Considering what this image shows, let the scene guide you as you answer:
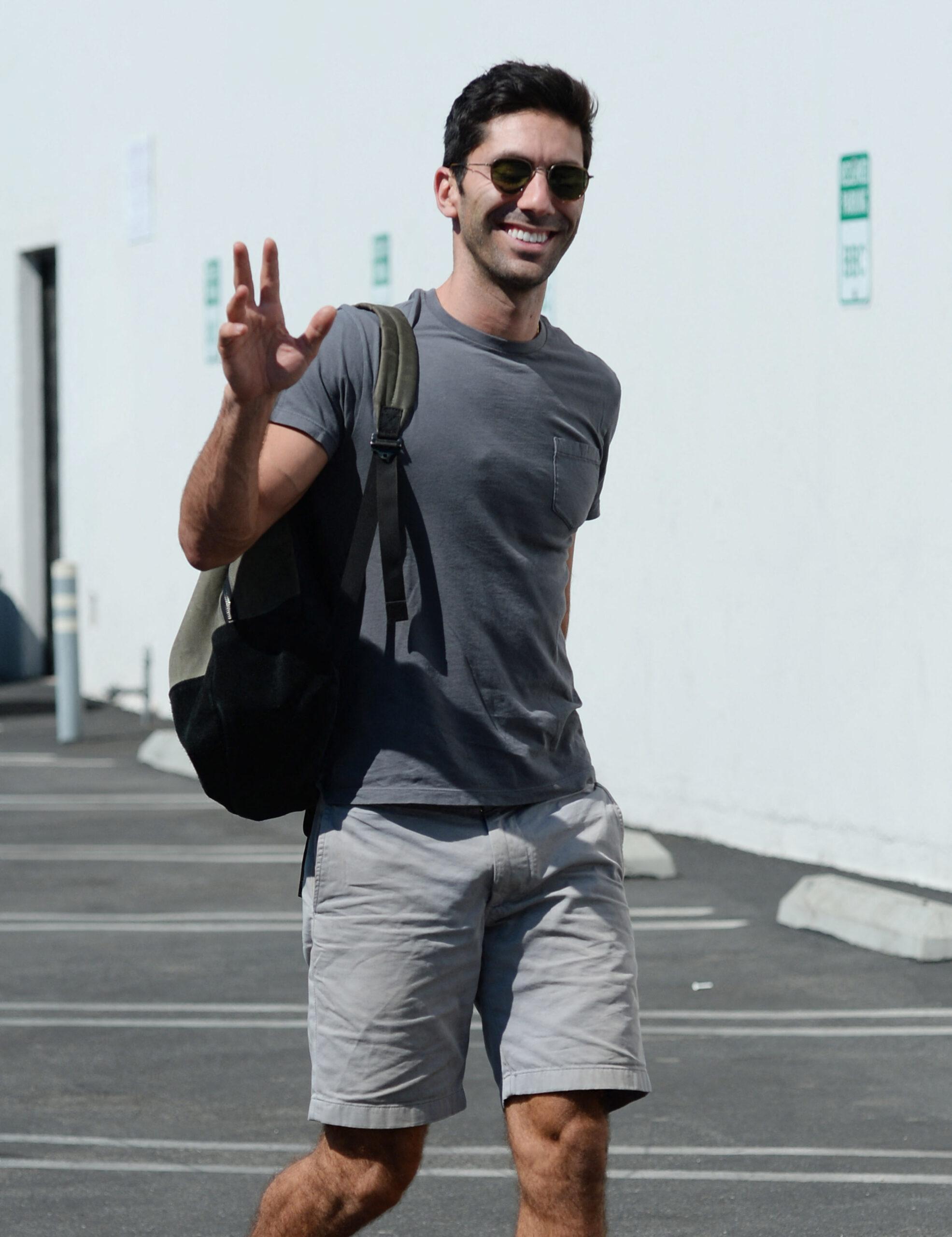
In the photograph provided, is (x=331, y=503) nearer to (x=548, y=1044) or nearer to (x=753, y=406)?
(x=548, y=1044)

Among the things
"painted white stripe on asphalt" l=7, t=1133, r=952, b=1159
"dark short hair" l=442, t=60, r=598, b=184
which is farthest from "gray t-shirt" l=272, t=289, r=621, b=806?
"painted white stripe on asphalt" l=7, t=1133, r=952, b=1159

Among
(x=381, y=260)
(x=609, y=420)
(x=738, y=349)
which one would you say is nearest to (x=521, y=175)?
(x=609, y=420)

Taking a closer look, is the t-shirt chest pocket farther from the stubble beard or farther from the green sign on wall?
the green sign on wall

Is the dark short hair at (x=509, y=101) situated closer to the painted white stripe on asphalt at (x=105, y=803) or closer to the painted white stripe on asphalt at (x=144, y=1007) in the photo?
the painted white stripe on asphalt at (x=144, y=1007)

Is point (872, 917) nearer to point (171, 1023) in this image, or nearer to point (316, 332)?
point (171, 1023)

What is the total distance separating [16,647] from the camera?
64.6 feet

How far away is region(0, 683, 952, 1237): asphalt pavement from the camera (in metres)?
4.89

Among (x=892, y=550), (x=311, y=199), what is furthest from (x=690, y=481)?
(x=311, y=199)

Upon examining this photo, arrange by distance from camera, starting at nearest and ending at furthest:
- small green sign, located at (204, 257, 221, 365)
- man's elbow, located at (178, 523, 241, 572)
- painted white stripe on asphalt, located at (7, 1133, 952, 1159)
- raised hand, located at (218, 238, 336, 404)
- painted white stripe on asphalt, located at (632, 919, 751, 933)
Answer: raised hand, located at (218, 238, 336, 404), man's elbow, located at (178, 523, 241, 572), painted white stripe on asphalt, located at (7, 1133, 952, 1159), painted white stripe on asphalt, located at (632, 919, 751, 933), small green sign, located at (204, 257, 221, 365)

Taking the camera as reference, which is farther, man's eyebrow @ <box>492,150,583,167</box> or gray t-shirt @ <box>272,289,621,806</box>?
man's eyebrow @ <box>492,150,583,167</box>

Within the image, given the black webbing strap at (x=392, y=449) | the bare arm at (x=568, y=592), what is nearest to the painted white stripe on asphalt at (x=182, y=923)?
the bare arm at (x=568, y=592)

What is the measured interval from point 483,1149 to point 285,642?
234cm

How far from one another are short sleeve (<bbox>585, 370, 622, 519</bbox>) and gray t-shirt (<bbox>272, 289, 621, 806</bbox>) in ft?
0.75

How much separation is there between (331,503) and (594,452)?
1.74ft
